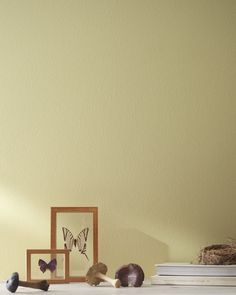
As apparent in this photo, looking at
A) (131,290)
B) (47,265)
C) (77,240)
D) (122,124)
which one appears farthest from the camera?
(122,124)

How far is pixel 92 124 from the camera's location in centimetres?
285

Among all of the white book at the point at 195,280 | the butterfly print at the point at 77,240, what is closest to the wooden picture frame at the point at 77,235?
the butterfly print at the point at 77,240

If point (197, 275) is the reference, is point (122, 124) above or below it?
above

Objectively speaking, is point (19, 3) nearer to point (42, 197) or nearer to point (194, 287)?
point (42, 197)

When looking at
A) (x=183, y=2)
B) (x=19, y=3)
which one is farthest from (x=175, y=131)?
(x=19, y=3)

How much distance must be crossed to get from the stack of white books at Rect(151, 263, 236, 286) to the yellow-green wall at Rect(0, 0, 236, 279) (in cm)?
26

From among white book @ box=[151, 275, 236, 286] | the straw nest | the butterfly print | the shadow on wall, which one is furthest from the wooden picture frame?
the straw nest

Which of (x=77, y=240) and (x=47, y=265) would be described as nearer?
(x=47, y=265)

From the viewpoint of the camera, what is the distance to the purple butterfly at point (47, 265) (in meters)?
2.61

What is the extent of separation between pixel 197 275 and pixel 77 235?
1.65 feet

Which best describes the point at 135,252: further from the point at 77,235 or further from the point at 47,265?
the point at 47,265

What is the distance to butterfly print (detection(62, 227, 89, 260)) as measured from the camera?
2732 millimetres

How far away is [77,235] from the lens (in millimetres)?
2750

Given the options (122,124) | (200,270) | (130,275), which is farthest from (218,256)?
(122,124)
